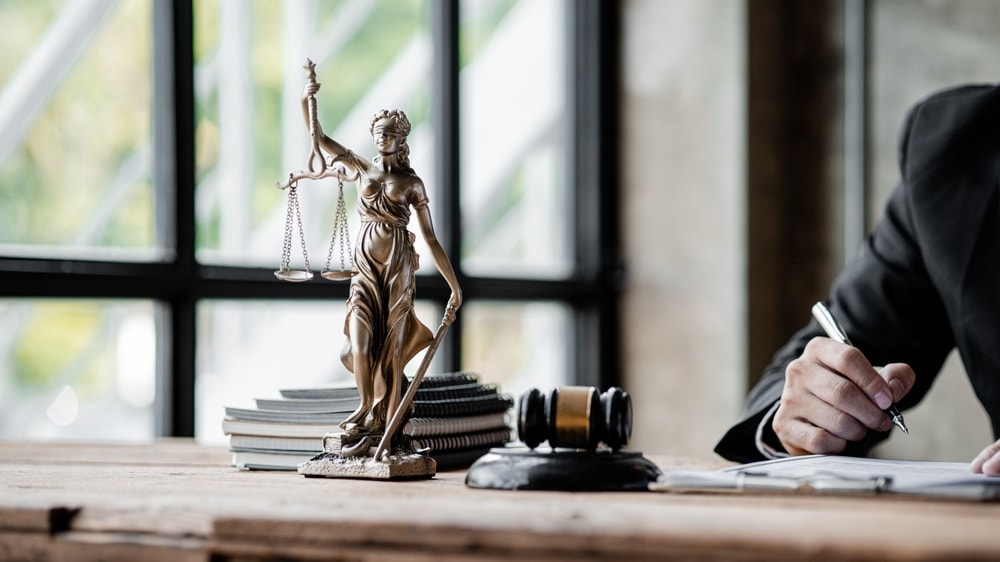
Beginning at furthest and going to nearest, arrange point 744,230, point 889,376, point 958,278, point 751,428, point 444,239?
point 744,230, point 444,239, point 958,278, point 751,428, point 889,376

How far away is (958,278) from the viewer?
6.03ft

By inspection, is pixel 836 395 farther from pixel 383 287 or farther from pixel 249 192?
pixel 249 192

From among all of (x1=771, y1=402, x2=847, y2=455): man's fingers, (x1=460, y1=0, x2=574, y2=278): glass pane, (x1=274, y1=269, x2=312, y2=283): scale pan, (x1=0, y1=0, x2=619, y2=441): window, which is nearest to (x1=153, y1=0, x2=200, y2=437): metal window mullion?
(x1=0, y1=0, x2=619, y2=441): window

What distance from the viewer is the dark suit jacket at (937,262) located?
5.96 ft

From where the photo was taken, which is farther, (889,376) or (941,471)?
(889,376)

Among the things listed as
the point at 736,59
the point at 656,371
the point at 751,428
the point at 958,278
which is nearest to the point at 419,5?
the point at 736,59

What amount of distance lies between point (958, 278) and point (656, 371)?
6.32ft

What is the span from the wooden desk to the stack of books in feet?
0.53

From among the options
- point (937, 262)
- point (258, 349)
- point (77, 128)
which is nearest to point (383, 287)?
point (937, 262)

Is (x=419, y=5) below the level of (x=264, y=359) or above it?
above

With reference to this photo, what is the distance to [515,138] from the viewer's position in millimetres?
3721

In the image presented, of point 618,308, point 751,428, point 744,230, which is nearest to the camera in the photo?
point 751,428

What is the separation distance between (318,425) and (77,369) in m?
1.50

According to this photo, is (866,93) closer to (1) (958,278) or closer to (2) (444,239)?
(2) (444,239)
